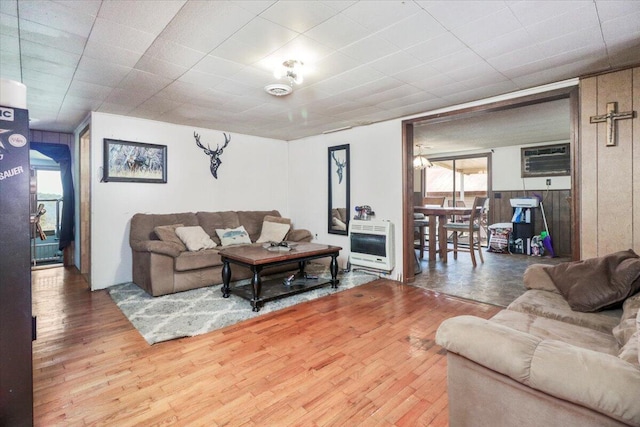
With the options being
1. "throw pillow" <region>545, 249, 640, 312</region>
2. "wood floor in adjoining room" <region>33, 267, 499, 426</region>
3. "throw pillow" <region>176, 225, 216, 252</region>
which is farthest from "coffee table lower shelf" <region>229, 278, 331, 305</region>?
"throw pillow" <region>545, 249, 640, 312</region>

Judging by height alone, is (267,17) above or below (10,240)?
above

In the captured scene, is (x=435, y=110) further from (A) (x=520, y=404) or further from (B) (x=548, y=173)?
(B) (x=548, y=173)

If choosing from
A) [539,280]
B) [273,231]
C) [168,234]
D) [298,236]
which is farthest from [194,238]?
[539,280]

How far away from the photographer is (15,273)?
153cm

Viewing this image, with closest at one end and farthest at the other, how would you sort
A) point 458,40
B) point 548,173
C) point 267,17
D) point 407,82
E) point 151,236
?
1. point 267,17
2. point 458,40
3. point 407,82
4. point 151,236
5. point 548,173

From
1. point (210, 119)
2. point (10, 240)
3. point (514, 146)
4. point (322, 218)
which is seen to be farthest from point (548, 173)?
point (10, 240)

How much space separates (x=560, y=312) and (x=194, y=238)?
4.03 metres

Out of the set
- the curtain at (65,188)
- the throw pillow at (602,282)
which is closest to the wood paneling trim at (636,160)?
the throw pillow at (602,282)

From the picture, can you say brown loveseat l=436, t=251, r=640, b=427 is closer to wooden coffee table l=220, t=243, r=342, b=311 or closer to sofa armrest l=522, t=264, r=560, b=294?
sofa armrest l=522, t=264, r=560, b=294

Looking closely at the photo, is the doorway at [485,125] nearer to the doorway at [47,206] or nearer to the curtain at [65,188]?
the curtain at [65,188]

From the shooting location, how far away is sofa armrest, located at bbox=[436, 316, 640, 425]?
96 centimetres

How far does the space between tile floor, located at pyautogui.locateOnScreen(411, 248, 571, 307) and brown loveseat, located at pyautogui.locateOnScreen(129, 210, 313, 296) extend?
2.21 meters

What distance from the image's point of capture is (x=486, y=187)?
782 cm

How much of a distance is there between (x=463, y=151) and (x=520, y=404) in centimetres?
752
